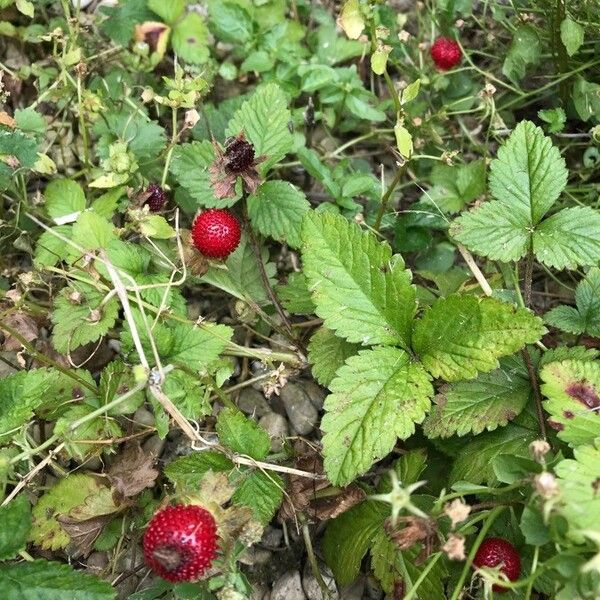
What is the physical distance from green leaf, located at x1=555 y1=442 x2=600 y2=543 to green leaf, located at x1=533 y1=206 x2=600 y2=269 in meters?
0.42

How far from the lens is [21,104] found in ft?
6.90

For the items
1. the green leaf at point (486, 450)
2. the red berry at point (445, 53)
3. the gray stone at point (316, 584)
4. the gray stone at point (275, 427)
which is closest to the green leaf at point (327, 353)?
the gray stone at point (275, 427)

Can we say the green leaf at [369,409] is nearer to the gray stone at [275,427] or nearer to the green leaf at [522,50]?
the gray stone at [275,427]

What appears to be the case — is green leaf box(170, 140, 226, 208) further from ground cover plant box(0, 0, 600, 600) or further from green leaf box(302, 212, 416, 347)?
green leaf box(302, 212, 416, 347)

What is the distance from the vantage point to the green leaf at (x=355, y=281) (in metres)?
1.55

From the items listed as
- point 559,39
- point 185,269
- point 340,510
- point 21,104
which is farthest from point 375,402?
point 21,104

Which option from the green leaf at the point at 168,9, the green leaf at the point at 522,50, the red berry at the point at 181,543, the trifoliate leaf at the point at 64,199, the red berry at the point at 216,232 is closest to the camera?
the red berry at the point at 181,543

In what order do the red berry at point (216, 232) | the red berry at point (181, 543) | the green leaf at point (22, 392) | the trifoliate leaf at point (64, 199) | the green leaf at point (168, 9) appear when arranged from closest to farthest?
the red berry at point (181, 543), the green leaf at point (22, 392), the red berry at point (216, 232), the trifoliate leaf at point (64, 199), the green leaf at point (168, 9)

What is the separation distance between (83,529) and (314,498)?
495 mm

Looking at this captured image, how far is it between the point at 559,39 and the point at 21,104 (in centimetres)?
A: 150

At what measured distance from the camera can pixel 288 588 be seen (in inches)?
64.9

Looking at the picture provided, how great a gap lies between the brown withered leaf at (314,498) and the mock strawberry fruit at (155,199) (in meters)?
0.69

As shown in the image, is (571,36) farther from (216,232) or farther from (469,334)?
(216,232)

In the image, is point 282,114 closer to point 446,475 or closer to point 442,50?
point 442,50
